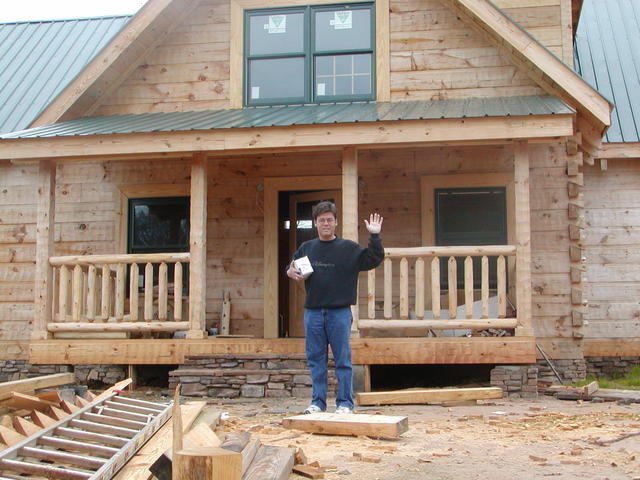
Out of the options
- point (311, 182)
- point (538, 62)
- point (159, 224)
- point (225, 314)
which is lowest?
point (225, 314)

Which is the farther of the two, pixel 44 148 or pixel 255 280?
pixel 255 280

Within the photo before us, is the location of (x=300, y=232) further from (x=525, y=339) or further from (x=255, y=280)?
(x=525, y=339)

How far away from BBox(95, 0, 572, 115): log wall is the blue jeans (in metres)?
4.99

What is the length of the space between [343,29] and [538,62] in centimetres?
298

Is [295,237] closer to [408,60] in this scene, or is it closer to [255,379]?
[408,60]

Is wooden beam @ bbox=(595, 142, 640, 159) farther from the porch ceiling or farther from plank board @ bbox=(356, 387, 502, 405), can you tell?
plank board @ bbox=(356, 387, 502, 405)

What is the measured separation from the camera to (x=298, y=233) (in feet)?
42.2

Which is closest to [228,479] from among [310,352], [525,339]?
[310,352]

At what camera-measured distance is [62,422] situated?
5895mm

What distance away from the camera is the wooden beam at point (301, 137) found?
31.6ft

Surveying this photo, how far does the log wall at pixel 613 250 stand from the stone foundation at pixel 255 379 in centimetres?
472

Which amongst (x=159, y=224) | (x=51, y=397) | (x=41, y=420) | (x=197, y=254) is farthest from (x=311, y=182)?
(x=41, y=420)

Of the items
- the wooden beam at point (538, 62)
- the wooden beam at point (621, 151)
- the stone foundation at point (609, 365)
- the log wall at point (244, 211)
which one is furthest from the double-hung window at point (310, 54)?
the stone foundation at point (609, 365)

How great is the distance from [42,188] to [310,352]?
5.21 metres
